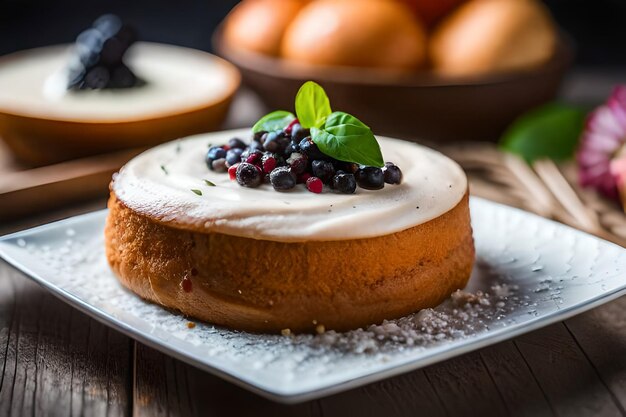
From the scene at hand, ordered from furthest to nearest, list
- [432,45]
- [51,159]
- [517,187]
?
1. [432,45]
2. [51,159]
3. [517,187]

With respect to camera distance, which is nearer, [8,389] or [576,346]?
[8,389]

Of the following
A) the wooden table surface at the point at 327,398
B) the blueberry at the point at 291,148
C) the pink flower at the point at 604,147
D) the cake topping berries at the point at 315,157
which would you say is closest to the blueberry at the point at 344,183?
the cake topping berries at the point at 315,157

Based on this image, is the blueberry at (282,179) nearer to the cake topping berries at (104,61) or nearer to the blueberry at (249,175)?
the blueberry at (249,175)

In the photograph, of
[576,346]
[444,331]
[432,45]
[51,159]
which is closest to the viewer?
[444,331]

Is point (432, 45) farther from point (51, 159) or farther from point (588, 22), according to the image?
point (588, 22)

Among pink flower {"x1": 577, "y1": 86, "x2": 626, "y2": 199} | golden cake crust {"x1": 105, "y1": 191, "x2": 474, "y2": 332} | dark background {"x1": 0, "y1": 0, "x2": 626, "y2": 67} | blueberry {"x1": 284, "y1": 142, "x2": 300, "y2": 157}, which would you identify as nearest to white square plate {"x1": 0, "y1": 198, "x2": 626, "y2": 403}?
golden cake crust {"x1": 105, "y1": 191, "x2": 474, "y2": 332}

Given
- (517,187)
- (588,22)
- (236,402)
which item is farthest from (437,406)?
(588,22)

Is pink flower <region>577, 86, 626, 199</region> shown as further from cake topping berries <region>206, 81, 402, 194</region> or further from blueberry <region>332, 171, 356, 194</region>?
blueberry <region>332, 171, 356, 194</region>

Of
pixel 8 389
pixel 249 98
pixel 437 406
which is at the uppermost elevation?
pixel 437 406

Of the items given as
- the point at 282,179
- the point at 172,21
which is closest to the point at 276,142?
the point at 282,179
